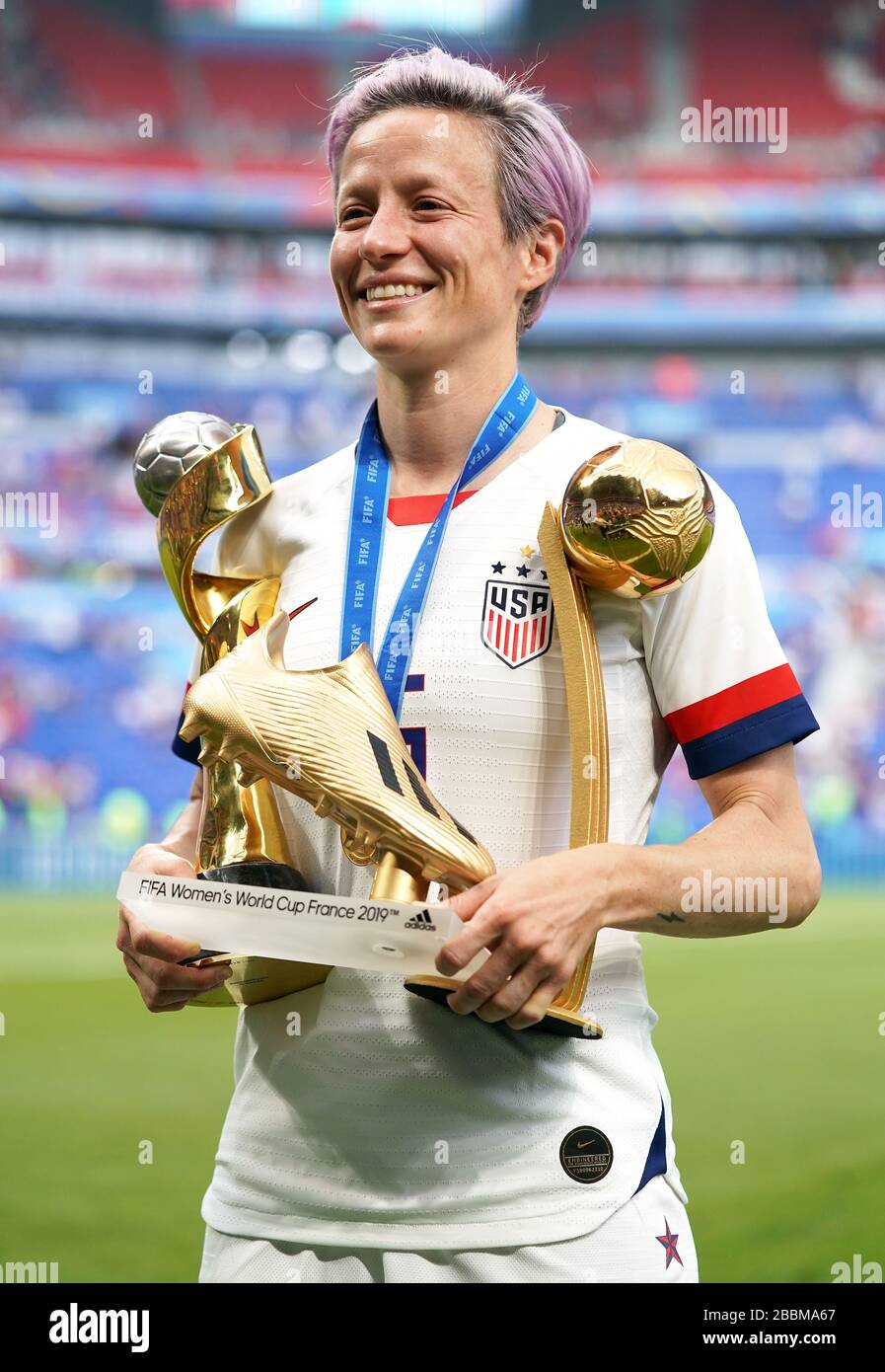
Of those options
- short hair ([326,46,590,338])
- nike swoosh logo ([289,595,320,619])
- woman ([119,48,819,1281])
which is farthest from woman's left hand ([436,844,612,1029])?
short hair ([326,46,590,338])

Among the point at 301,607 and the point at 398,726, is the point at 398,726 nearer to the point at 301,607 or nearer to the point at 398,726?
the point at 398,726

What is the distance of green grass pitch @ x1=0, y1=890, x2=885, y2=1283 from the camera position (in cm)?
314

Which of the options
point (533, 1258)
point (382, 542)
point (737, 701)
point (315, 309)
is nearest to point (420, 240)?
point (382, 542)

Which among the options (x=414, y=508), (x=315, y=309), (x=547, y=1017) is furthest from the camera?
(x=315, y=309)

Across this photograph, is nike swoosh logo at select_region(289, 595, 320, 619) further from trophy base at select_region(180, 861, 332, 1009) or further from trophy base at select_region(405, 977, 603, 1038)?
trophy base at select_region(405, 977, 603, 1038)

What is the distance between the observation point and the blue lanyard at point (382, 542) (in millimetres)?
1289

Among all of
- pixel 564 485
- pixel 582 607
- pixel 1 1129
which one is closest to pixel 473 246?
pixel 564 485

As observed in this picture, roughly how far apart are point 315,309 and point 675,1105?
31.8 ft

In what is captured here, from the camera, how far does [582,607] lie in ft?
4.03

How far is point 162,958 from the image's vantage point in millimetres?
1228

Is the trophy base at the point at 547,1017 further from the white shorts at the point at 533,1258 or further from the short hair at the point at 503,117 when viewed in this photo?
the short hair at the point at 503,117

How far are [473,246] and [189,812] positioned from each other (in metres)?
0.63

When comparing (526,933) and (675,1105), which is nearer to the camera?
(526,933)

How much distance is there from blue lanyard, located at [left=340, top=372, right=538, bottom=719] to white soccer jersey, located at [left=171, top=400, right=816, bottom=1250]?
16 millimetres
